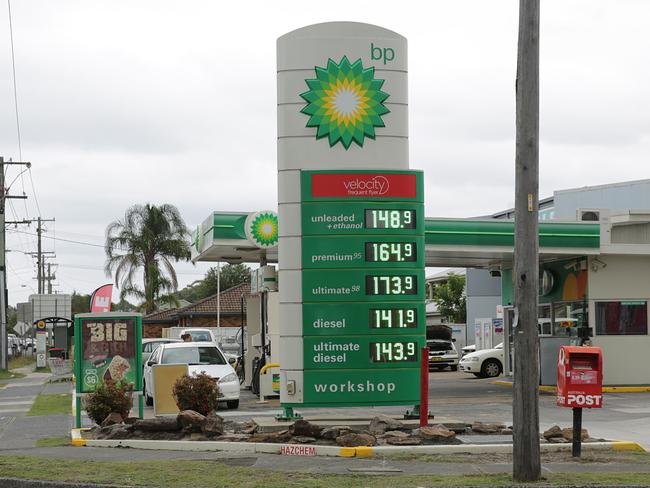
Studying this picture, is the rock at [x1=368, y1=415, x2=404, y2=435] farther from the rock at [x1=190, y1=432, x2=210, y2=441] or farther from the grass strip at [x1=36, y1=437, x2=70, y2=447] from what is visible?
the grass strip at [x1=36, y1=437, x2=70, y2=447]


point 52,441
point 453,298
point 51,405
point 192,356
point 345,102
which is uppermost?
point 345,102

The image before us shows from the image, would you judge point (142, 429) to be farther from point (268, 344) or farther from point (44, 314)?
point (44, 314)

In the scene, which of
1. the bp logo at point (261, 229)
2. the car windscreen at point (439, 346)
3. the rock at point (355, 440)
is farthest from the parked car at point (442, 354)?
the rock at point (355, 440)

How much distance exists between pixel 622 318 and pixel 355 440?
15.4 m

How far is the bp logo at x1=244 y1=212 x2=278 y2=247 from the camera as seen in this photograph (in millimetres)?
26625

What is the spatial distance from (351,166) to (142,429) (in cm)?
529

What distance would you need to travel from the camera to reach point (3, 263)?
5256 cm

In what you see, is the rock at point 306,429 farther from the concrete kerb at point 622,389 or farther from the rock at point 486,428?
the concrete kerb at point 622,389

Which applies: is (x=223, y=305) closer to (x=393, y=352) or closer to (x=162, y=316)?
(x=162, y=316)

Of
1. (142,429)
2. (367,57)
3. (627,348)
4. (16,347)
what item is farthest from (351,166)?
(16,347)

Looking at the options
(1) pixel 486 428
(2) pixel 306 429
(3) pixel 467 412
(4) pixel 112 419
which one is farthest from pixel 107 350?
(3) pixel 467 412

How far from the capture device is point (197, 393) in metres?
17.9

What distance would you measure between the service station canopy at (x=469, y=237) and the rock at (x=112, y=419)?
→ 30.8 ft

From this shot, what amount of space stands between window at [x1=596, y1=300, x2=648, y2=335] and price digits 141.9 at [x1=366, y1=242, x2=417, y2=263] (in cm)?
1219
